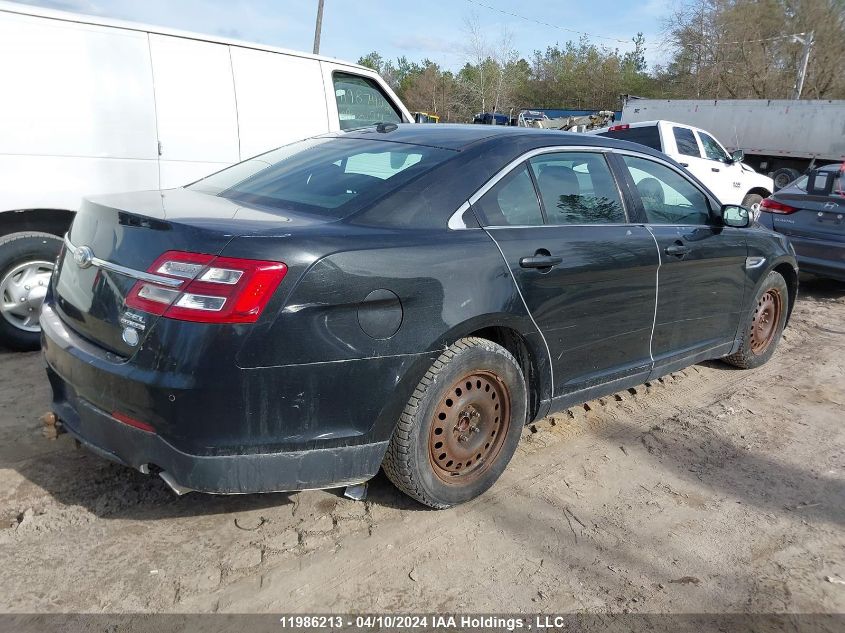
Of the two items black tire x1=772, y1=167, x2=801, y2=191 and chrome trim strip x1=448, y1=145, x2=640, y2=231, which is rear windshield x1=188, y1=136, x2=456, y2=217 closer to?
chrome trim strip x1=448, y1=145, x2=640, y2=231

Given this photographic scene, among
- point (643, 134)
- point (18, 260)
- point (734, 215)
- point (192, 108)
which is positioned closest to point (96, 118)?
point (192, 108)

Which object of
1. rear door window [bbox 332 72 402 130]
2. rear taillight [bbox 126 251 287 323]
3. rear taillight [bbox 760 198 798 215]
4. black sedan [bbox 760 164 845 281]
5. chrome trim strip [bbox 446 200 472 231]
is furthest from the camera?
rear taillight [bbox 760 198 798 215]

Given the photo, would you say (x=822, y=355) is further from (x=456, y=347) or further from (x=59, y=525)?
(x=59, y=525)

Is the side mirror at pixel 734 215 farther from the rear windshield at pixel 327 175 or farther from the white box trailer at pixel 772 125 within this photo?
the white box trailer at pixel 772 125

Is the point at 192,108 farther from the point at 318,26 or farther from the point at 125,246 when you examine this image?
the point at 318,26

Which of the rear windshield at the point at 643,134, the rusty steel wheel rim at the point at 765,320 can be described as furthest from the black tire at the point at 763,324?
the rear windshield at the point at 643,134

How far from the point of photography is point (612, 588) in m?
2.57

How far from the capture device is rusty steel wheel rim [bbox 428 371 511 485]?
286 cm

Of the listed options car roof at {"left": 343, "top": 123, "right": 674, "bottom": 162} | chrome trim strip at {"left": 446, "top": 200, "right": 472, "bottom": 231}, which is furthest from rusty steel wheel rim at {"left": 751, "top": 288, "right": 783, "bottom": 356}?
chrome trim strip at {"left": 446, "top": 200, "right": 472, "bottom": 231}

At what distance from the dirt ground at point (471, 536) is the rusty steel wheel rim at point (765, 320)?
130 cm

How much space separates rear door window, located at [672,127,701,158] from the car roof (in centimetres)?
827

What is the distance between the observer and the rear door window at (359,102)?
6.10 m

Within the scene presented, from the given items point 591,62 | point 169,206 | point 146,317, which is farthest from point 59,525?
point 591,62

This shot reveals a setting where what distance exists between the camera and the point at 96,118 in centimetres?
449
